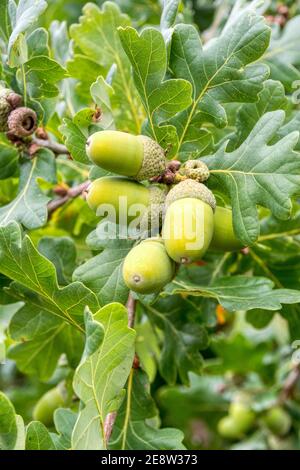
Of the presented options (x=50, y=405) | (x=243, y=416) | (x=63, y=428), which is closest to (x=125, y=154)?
(x=63, y=428)

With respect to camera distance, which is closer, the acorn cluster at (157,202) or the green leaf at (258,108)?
the acorn cluster at (157,202)

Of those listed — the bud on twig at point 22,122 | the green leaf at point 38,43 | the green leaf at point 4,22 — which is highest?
the green leaf at point 4,22

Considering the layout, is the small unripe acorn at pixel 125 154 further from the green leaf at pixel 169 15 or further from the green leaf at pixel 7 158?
the green leaf at pixel 7 158

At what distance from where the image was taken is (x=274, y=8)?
239 cm

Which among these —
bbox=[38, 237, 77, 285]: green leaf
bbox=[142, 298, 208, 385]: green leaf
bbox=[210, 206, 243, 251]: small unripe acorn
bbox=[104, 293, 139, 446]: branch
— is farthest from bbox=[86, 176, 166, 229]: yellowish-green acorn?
bbox=[142, 298, 208, 385]: green leaf

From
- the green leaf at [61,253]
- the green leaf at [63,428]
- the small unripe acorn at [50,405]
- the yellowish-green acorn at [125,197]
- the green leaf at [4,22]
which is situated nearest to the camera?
the yellowish-green acorn at [125,197]

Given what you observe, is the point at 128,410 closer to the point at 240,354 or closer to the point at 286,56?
the point at 286,56

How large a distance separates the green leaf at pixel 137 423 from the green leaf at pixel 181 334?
15cm

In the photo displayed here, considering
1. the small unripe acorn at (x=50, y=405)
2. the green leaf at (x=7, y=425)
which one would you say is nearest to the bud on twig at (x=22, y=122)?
the green leaf at (x=7, y=425)

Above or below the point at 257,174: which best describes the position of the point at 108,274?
below

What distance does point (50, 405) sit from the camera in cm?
190

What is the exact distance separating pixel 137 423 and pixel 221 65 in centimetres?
73

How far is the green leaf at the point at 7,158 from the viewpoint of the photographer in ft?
5.15

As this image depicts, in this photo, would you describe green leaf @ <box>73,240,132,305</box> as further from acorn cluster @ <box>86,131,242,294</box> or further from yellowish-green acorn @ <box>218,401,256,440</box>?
yellowish-green acorn @ <box>218,401,256,440</box>
